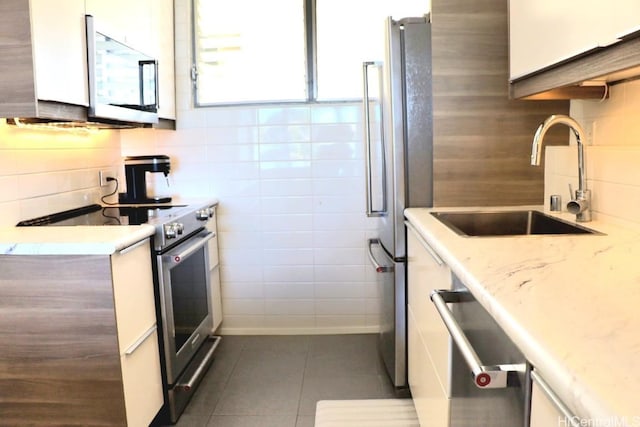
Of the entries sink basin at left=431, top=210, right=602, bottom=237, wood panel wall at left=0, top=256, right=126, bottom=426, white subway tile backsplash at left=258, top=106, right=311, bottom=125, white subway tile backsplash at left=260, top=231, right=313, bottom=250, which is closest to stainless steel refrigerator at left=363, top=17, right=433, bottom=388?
sink basin at left=431, top=210, right=602, bottom=237

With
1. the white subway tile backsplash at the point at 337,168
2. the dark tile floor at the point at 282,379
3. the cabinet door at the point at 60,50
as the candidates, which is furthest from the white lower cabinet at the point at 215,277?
the cabinet door at the point at 60,50

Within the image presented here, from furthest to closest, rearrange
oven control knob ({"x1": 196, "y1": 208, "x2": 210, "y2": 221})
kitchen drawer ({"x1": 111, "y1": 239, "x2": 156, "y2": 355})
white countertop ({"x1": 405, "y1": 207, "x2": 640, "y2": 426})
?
1. oven control knob ({"x1": 196, "y1": 208, "x2": 210, "y2": 221})
2. kitchen drawer ({"x1": 111, "y1": 239, "x2": 156, "y2": 355})
3. white countertop ({"x1": 405, "y1": 207, "x2": 640, "y2": 426})

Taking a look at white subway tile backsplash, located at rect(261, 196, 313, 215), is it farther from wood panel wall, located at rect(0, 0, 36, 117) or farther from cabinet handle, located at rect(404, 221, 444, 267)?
wood panel wall, located at rect(0, 0, 36, 117)

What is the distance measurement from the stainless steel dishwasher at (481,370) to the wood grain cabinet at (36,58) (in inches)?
58.5

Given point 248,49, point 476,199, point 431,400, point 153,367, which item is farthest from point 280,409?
point 248,49

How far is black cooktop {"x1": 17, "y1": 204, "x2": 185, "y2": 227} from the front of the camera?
2242mm

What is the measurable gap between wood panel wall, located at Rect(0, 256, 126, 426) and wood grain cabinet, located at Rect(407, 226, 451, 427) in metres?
1.10

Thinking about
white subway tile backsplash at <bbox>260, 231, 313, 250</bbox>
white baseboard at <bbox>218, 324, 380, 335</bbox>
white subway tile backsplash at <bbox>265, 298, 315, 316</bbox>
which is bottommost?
white baseboard at <bbox>218, 324, 380, 335</bbox>

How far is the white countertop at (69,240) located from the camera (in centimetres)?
176

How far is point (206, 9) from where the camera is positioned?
312 cm

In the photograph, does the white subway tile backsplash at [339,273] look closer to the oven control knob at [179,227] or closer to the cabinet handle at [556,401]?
the oven control knob at [179,227]

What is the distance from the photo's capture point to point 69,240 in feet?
5.88

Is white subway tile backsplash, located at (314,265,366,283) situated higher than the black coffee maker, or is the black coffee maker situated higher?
the black coffee maker

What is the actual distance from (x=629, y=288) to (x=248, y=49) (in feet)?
8.75
